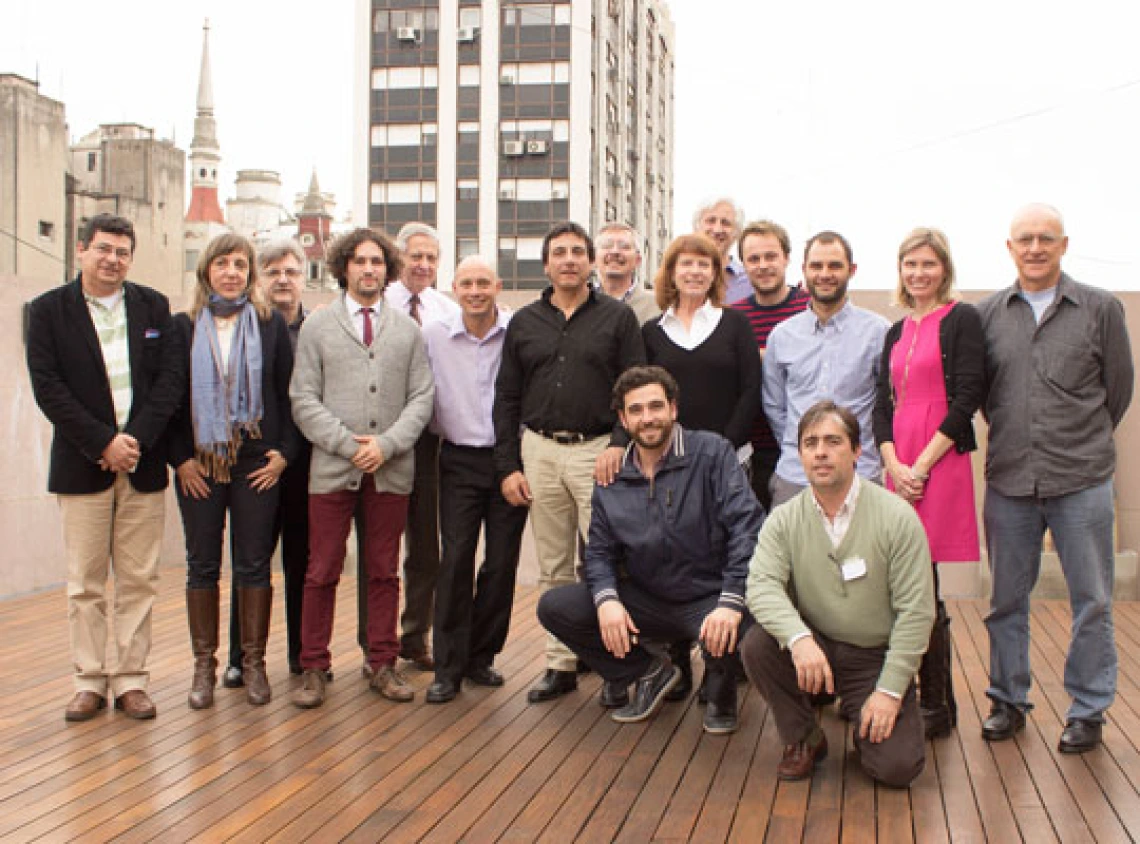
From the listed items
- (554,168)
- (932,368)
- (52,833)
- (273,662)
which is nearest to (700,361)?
(932,368)

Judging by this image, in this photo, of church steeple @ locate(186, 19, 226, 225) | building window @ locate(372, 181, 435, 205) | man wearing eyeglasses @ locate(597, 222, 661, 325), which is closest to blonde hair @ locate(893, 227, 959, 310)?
man wearing eyeglasses @ locate(597, 222, 661, 325)

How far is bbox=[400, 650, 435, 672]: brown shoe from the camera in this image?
5020 mm

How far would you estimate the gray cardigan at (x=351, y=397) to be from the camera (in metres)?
4.44

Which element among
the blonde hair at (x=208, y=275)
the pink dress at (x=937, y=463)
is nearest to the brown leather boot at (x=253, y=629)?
the blonde hair at (x=208, y=275)

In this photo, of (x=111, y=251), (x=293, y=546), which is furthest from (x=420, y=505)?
(x=111, y=251)

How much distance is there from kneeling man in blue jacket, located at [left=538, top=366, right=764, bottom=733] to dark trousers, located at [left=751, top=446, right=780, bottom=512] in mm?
500

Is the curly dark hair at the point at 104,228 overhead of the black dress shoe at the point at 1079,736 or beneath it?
overhead

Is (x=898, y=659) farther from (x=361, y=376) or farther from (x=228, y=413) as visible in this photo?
(x=228, y=413)

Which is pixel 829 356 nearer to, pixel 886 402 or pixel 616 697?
pixel 886 402

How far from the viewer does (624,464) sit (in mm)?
4145

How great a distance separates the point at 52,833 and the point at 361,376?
192 cm

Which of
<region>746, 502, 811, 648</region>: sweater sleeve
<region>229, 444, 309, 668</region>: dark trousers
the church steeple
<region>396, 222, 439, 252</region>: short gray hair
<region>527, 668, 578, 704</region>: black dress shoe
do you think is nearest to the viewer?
<region>746, 502, 811, 648</region>: sweater sleeve

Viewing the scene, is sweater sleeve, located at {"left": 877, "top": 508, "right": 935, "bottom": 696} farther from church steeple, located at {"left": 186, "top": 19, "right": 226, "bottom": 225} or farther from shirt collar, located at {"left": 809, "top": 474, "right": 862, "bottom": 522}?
church steeple, located at {"left": 186, "top": 19, "right": 226, "bottom": 225}

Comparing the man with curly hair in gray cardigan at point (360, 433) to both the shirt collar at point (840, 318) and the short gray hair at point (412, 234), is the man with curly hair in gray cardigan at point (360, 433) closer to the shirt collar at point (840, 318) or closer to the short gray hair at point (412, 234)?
the short gray hair at point (412, 234)
